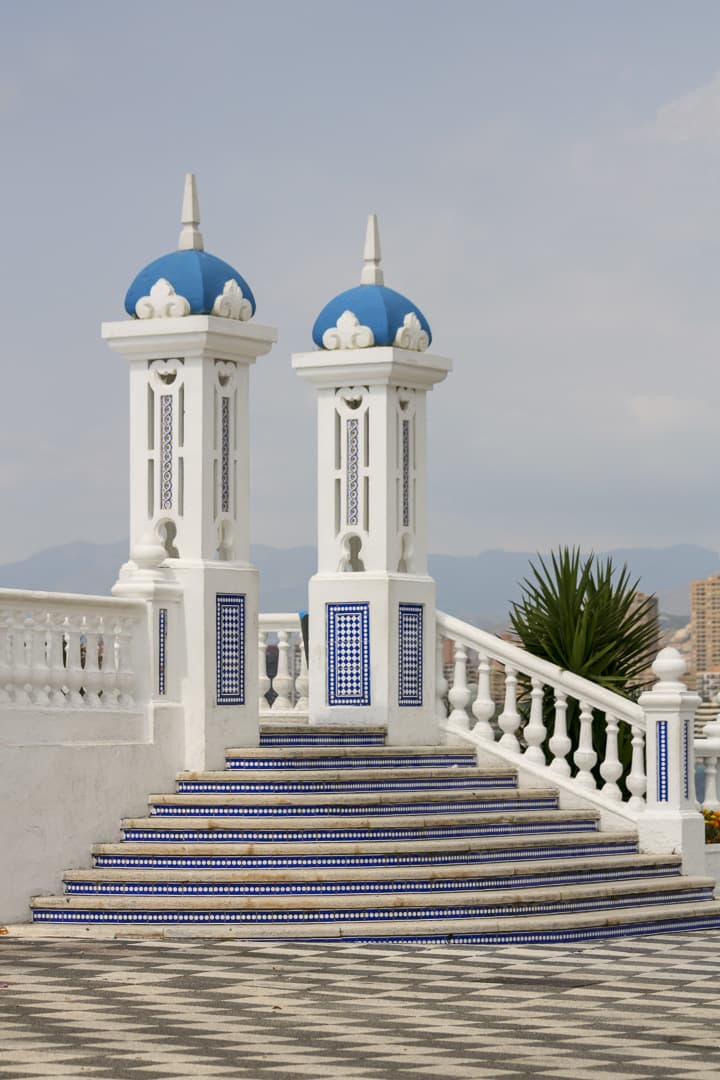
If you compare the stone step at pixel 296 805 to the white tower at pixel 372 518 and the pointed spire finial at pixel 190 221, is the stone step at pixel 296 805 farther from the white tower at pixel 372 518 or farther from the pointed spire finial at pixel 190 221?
the pointed spire finial at pixel 190 221

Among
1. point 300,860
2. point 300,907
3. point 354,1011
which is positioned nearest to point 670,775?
point 300,860

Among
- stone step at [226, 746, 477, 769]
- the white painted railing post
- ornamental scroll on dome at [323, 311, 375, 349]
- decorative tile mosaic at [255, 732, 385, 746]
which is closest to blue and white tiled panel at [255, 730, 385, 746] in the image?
decorative tile mosaic at [255, 732, 385, 746]

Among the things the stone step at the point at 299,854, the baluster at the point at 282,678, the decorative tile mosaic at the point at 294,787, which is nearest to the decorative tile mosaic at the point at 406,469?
the baluster at the point at 282,678

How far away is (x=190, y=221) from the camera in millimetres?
14203

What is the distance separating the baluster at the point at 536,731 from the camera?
14398 millimetres

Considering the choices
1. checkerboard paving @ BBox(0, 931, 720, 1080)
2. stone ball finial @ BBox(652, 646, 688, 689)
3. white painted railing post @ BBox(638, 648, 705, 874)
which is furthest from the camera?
stone ball finial @ BBox(652, 646, 688, 689)

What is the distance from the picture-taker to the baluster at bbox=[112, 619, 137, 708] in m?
13.0

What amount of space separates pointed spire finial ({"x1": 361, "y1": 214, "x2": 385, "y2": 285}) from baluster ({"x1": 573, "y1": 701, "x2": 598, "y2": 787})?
3388 mm

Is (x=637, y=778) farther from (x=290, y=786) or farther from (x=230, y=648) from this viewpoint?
(x=230, y=648)

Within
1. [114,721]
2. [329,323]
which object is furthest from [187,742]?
[329,323]

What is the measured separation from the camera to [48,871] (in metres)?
12.3

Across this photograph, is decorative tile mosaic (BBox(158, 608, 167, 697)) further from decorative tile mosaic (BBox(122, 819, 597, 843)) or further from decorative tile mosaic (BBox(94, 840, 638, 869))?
decorative tile mosaic (BBox(94, 840, 638, 869))

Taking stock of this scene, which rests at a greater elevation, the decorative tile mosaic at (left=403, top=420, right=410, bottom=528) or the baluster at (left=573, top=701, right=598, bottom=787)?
the decorative tile mosaic at (left=403, top=420, right=410, bottom=528)

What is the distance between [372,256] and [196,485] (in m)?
2.66
